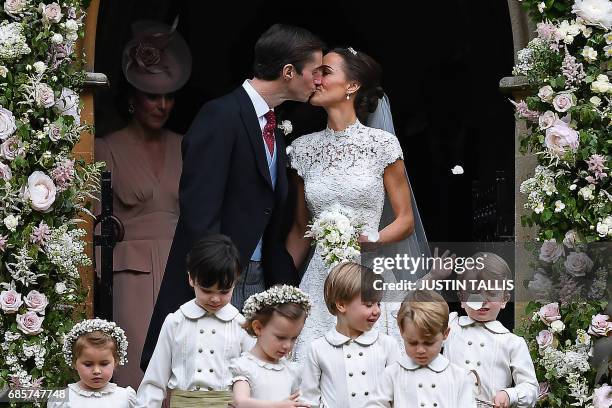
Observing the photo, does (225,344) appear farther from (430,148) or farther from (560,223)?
(430,148)

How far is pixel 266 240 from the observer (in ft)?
26.7

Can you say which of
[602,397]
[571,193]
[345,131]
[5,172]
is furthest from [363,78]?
[602,397]

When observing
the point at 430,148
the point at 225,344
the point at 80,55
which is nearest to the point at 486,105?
the point at 430,148

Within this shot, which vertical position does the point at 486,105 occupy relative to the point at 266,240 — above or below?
above

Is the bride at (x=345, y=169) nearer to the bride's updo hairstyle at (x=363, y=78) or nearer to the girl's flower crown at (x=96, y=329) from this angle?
the bride's updo hairstyle at (x=363, y=78)

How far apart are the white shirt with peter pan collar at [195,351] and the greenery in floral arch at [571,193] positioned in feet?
5.50

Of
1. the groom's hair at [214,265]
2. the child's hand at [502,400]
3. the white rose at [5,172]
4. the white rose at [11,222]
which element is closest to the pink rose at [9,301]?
the white rose at [11,222]

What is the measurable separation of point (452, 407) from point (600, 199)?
5.40 ft

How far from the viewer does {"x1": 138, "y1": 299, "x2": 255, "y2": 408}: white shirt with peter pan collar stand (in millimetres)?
7160

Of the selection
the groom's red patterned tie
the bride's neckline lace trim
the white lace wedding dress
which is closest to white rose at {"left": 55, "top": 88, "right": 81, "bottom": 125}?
the groom's red patterned tie

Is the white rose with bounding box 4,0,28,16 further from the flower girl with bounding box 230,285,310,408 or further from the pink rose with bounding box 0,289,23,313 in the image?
the flower girl with bounding box 230,285,310,408

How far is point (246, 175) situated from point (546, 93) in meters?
1.47

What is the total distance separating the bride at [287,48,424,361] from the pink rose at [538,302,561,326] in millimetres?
786

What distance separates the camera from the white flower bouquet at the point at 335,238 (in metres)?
7.92
